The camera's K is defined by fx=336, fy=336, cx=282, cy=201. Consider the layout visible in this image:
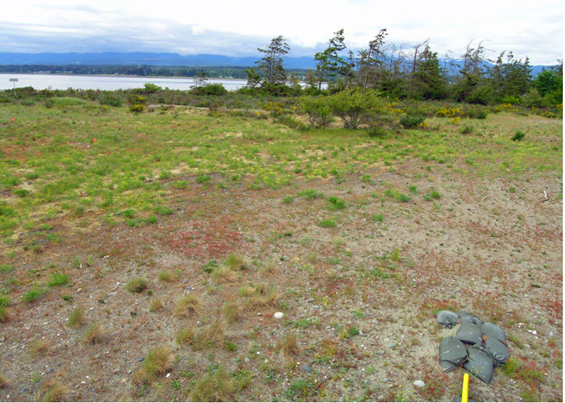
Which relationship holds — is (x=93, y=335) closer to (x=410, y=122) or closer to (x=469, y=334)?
(x=469, y=334)

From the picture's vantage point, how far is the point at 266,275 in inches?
242

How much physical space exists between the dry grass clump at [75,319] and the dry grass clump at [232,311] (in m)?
2.02

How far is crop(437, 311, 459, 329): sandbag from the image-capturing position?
15.5 feet

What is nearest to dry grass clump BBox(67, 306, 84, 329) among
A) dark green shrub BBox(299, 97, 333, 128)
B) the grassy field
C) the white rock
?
the grassy field

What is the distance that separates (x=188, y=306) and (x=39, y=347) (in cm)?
188

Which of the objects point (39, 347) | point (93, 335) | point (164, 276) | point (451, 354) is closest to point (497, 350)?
point (451, 354)

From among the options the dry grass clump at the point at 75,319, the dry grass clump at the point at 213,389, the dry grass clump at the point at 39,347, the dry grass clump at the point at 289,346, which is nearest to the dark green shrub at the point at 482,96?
the dry grass clump at the point at 289,346

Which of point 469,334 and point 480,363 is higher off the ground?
point 469,334

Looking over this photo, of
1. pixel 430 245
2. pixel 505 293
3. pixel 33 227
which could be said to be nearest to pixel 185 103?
pixel 33 227

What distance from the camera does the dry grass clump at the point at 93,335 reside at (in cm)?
445

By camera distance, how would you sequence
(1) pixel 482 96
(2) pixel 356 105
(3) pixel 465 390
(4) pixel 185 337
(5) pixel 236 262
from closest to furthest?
(3) pixel 465 390, (4) pixel 185 337, (5) pixel 236 262, (2) pixel 356 105, (1) pixel 482 96

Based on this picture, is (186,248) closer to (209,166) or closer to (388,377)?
(388,377)

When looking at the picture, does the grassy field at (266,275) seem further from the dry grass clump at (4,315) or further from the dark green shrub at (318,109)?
the dark green shrub at (318,109)

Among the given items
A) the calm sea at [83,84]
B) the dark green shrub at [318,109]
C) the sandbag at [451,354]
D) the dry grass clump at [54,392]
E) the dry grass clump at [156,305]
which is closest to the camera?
the dry grass clump at [54,392]
